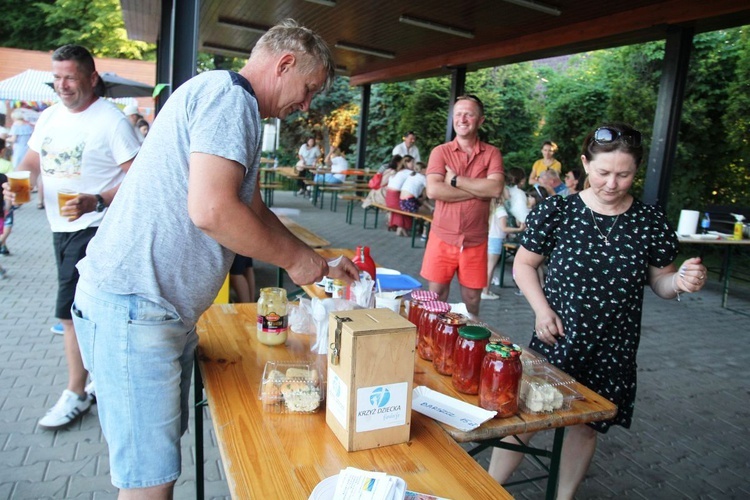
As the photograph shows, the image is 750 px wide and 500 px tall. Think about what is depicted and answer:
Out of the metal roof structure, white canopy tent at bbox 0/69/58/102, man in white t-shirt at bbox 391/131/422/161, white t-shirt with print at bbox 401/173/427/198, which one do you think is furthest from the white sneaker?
white canopy tent at bbox 0/69/58/102

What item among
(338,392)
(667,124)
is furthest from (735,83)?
(338,392)

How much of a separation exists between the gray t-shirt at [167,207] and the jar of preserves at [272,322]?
578mm

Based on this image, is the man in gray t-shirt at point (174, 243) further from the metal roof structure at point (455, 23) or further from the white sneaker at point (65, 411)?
the metal roof structure at point (455, 23)

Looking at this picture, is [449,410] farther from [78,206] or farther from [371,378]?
[78,206]

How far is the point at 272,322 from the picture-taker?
2.04 meters

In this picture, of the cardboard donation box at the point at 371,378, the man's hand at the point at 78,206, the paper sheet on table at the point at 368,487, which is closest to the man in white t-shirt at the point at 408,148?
the man's hand at the point at 78,206

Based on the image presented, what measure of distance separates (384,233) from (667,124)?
5.27m

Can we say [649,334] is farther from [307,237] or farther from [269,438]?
[269,438]

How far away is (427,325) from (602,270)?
0.69m

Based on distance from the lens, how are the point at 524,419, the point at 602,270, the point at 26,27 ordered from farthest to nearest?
the point at 26,27
the point at 602,270
the point at 524,419

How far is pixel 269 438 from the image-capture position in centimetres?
142

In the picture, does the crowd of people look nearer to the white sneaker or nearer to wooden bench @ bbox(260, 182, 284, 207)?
the white sneaker

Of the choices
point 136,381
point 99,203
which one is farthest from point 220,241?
point 99,203

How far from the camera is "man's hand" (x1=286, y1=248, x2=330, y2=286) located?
5.10 feet
